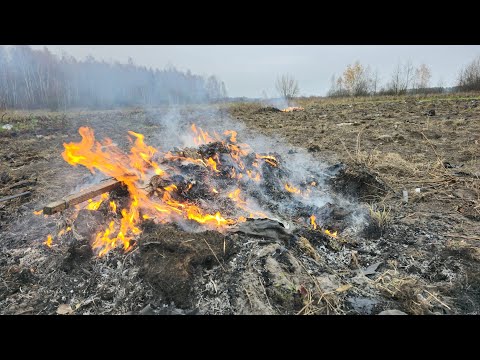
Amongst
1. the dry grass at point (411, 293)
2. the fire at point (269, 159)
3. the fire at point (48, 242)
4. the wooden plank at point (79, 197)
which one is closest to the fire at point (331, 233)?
the dry grass at point (411, 293)

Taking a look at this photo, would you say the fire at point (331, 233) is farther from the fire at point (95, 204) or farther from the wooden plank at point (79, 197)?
the fire at point (95, 204)

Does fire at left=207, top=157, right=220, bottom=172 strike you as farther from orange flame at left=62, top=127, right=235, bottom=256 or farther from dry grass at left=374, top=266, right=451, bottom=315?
dry grass at left=374, top=266, right=451, bottom=315

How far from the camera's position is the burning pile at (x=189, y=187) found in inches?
167

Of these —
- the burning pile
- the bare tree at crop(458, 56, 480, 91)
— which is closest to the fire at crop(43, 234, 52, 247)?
the burning pile

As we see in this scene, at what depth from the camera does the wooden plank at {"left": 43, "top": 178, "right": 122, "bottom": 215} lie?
3.60m

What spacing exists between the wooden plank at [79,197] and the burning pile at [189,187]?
19cm

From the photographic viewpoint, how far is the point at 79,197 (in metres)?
3.90

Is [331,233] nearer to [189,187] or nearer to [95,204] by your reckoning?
[189,187]

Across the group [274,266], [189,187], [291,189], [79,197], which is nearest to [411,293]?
[274,266]

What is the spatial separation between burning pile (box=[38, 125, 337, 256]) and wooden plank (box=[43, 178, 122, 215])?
0.19 meters
